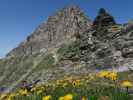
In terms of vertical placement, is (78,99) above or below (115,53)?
below

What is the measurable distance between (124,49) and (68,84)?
34028mm

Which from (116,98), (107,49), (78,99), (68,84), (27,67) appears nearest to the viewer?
(116,98)

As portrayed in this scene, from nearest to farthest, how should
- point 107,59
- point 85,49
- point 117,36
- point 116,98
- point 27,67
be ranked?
1. point 116,98
2. point 107,59
3. point 117,36
4. point 85,49
5. point 27,67

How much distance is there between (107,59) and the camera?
152ft

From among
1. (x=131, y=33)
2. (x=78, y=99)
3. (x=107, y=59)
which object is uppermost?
(x=131, y=33)

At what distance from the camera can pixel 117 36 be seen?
54.1m

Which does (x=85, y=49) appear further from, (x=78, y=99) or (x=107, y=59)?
(x=78, y=99)

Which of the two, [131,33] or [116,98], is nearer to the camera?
[116,98]

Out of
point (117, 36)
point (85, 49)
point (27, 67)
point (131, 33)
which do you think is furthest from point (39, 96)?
point (27, 67)

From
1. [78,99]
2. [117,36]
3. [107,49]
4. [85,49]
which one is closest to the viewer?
[78,99]

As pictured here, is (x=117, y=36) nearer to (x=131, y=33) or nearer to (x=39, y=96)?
(x=131, y=33)

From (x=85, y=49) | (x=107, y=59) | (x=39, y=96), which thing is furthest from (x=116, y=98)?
(x=85, y=49)

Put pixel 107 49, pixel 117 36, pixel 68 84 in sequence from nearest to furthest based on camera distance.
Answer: pixel 68 84 < pixel 107 49 < pixel 117 36

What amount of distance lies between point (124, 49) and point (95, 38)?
52.3 feet
